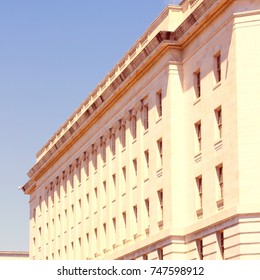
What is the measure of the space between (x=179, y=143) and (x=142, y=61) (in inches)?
306

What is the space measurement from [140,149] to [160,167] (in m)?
4.96

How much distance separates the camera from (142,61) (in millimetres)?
71375

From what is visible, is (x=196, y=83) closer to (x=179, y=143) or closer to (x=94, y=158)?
(x=179, y=143)

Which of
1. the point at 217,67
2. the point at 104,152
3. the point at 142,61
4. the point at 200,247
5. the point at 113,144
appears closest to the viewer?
the point at 217,67

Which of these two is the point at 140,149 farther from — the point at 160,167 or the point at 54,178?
the point at 54,178

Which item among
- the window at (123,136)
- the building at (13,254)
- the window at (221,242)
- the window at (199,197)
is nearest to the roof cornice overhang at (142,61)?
the window at (123,136)

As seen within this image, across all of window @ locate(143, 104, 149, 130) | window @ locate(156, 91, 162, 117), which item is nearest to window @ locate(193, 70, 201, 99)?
window @ locate(156, 91, 162, 117)

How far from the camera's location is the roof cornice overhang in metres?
61.1

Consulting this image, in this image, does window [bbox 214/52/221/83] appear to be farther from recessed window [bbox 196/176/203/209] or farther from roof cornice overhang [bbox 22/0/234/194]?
recessed window [bbox 196/176/203/209]

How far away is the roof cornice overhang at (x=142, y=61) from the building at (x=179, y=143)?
0.29 ft

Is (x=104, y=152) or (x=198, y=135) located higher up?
(x=104, y=152)

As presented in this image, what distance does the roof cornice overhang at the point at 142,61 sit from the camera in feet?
200

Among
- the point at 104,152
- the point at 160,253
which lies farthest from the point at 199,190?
the point at 104,152

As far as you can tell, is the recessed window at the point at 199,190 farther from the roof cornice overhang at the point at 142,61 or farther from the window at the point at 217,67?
the roof cornice overhang at the point at 142,61
